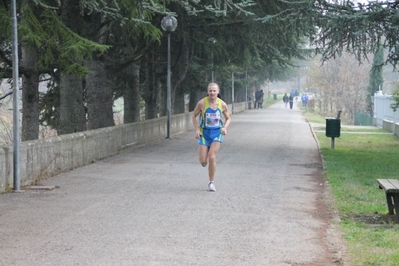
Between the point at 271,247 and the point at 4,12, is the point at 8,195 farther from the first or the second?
the point at 271,247

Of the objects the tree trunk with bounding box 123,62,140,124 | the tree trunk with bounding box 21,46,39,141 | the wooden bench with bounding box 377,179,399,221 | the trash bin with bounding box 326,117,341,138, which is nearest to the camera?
the wooden bench with bounding box 377,179,399,221

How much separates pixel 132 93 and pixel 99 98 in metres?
4.20

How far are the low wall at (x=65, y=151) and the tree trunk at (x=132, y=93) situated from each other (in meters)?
3.90

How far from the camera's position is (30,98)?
734 inches

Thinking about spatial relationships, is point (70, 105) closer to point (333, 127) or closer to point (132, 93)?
point (132, 93)

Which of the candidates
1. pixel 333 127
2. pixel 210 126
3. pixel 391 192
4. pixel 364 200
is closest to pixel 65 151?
pixel 210 126

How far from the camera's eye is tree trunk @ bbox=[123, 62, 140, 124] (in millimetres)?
26969

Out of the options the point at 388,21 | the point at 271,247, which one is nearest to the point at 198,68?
the point at 388,21

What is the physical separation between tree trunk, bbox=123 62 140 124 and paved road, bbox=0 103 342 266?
1086cm

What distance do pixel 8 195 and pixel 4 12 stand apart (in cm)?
327

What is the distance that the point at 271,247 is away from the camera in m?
7.70

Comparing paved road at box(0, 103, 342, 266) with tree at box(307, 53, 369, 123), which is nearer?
paved road at box(0, 103, 342, 266)

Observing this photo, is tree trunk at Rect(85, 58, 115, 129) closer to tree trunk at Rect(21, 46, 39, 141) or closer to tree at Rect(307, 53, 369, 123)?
tree trunk at Rect(21, 46, 39, 141)

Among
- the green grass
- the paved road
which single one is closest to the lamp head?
the green grass
